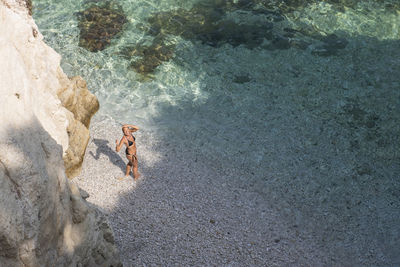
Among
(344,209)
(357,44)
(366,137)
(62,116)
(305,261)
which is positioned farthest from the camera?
(357,44)

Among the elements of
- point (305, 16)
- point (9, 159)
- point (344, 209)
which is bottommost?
point (344, 209)

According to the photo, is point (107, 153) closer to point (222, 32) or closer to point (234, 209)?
point (234, 209)

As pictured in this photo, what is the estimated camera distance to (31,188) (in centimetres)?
610

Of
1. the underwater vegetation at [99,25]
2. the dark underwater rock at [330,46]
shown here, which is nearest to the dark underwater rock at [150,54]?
the underwater vegetation at [99,25]

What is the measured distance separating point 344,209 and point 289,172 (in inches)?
79.9

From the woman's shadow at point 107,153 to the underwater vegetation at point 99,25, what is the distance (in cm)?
616

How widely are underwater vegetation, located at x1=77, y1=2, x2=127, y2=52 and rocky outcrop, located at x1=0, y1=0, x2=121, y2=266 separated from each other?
8.21 metres

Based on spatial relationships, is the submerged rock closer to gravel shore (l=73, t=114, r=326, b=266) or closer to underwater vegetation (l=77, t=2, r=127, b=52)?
underwater vegetation (l=77, t=2, r=127, b=52)

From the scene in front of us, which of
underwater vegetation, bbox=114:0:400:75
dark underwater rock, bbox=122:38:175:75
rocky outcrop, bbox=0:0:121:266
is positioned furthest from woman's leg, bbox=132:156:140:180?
underwater vegetation, bbox=114:0:400:75

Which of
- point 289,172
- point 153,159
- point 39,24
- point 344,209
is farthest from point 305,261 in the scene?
point 39,24

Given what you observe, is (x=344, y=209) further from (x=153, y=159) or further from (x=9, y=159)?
(x=9, y=159)

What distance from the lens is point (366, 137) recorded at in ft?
47.3

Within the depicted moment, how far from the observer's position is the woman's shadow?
12578mm

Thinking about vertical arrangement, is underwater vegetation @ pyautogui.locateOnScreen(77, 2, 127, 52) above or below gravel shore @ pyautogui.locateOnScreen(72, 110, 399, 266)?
above
